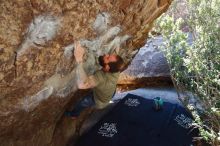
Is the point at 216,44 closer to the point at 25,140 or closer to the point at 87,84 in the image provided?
the point at 87,84

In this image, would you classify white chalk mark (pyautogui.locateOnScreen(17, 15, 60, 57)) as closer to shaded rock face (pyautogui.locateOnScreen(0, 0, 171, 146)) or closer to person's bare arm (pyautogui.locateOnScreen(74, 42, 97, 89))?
shaded rock face (pyautogui.locateOnScreen(0, 0, 171, 146))

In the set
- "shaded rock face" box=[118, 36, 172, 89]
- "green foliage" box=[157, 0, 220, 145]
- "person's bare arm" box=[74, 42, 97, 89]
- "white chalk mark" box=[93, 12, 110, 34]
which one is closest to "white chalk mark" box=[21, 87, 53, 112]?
"person's bare arm" box=[74, 42, 97, 89]

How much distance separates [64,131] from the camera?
20.7 ft

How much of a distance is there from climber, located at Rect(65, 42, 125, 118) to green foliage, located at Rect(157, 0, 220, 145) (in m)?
1.32

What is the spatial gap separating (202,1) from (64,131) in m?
3.03

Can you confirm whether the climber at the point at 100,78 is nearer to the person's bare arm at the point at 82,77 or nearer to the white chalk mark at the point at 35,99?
the person's bare arm at the point at 82,77

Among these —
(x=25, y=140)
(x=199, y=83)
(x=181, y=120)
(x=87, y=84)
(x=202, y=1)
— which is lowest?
(x=181, y=120)

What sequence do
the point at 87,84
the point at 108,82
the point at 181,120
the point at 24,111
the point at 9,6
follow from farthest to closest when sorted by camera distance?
1. the point at 181,120
2. the point at 108,82
3. the point at 87,84
4. the point at 24,111
5. the point at 9,6

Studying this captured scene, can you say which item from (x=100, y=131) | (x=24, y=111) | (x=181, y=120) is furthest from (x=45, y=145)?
(x=181, y=120)

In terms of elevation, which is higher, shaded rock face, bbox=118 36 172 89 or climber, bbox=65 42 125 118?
climber, bbox=65 42 125 118

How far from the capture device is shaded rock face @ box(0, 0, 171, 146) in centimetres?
353

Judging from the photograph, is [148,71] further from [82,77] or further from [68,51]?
[68,51]

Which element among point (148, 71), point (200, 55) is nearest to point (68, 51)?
point (200, 55)

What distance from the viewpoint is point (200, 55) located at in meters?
6.04
